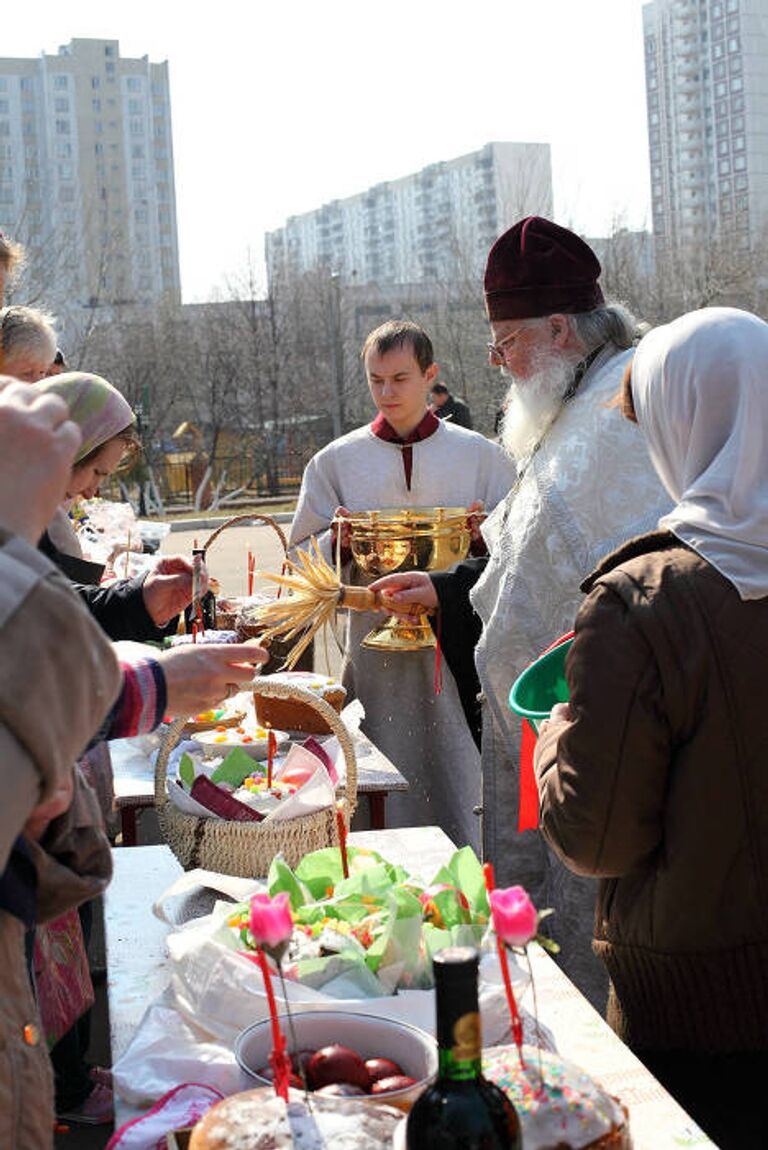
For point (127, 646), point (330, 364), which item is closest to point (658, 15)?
point (330, 364)

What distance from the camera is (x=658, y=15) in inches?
3120

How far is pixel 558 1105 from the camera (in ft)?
4.55

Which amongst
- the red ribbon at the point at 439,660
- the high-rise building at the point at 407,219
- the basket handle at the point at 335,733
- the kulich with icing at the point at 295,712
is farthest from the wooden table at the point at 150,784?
the high-rise building at the point at 407,219

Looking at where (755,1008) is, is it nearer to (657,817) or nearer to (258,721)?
(657,817)

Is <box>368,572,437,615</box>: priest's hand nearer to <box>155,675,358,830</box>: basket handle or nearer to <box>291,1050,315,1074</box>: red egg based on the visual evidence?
<box>155,675,358,830</box>: basket handle

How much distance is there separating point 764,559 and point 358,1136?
1.04m

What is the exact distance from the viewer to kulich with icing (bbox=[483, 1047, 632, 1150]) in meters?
1.35

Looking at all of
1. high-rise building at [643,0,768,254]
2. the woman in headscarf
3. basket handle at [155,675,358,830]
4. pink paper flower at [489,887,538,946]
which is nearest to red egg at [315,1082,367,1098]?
pink paper flower at [489,887,538,946]

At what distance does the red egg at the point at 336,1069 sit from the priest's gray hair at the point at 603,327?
227 cm

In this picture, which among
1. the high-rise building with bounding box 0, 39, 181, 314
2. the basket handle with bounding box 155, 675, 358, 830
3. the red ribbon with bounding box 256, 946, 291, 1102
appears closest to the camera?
the red ribbon with bounding box 256, 946, 291, 1102

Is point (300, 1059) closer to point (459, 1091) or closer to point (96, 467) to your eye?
point (459, 1091)

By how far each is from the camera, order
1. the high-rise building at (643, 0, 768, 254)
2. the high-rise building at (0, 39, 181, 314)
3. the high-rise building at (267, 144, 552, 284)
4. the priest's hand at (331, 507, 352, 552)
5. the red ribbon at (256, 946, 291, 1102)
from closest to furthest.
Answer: the red ribbon at (256, 946, 291, 1102) < the priest's hand at (331, 507, 352, 552) < the high-rise building at (643, 0, 768, 254) < the high-rise building at (267, 144, 552, 284) < the high-rise building at (0, 39, 181, 314)

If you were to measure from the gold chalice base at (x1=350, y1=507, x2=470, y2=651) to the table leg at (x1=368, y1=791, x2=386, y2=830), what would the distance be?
71 centimetres

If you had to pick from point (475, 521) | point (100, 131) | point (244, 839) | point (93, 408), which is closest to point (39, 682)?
point (244, 839)
